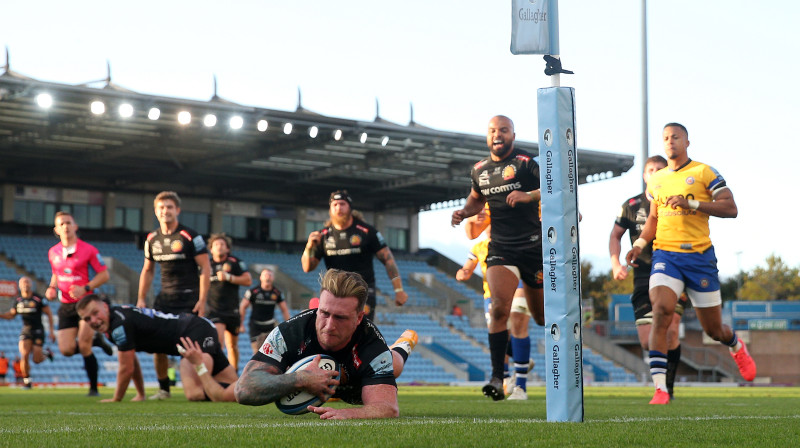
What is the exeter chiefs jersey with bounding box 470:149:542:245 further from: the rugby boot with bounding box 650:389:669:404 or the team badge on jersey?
the rugby boot with bounding box 650:389:669:404

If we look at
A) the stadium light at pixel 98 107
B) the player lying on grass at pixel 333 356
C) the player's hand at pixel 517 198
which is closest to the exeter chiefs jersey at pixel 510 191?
the player's hand at pixel 517 198

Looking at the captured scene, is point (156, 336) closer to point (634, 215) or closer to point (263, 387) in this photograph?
point (263, 387)

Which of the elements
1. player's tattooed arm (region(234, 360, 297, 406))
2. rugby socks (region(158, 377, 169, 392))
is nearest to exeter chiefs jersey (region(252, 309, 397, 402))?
player's tattooed arm (region(234, 360, 297, 406))

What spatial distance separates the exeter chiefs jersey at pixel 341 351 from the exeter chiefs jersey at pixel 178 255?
6153mm

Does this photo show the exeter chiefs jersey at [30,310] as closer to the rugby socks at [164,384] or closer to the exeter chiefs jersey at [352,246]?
the rugby socks at [164,384]

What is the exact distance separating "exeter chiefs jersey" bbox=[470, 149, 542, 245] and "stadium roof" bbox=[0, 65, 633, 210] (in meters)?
18.0

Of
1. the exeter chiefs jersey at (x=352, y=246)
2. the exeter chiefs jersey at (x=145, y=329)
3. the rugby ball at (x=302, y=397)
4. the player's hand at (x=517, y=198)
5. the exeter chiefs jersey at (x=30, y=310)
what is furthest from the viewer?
the exeter chiefs jersey at (x=30, y=310)

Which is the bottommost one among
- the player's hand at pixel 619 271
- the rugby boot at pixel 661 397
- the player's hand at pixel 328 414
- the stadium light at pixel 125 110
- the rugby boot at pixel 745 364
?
the rugby boot at pixel 661 397

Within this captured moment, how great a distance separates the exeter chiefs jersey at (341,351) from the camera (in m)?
5.17

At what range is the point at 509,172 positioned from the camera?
9.29m

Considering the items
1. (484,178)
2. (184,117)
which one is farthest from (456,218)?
(184,117)

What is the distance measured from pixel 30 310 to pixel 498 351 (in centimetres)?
1307

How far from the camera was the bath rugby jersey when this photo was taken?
8523 mm

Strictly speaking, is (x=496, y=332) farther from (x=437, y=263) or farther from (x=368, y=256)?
(x=437, y=263)
